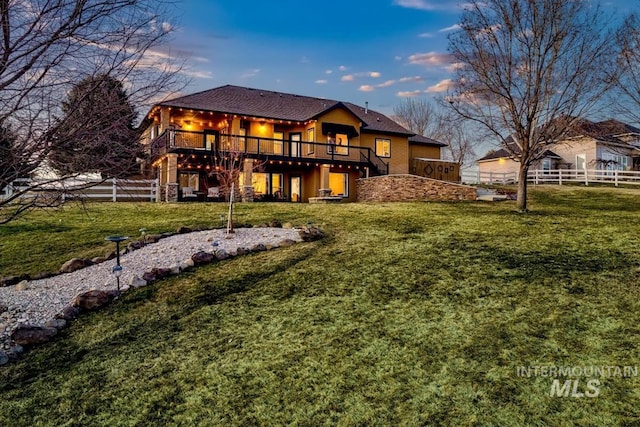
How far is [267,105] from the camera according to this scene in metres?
23.9

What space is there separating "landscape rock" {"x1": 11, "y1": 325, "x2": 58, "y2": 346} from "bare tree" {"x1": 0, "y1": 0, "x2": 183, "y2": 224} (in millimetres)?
1751

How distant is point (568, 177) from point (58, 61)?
33.1 meters

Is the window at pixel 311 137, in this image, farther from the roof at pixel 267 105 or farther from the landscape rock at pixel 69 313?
the landscape rock at pixel 69 313

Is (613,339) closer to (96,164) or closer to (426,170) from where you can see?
(96,164)

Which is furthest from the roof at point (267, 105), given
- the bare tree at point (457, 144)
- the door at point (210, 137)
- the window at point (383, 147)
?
the bare tree at point (457, 144)

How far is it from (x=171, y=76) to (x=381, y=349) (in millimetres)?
3656

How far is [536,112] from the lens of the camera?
12.2 meters

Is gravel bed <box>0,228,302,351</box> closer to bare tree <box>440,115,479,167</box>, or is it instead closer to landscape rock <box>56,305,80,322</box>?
landscape rock <box>56,305,80,322</box>

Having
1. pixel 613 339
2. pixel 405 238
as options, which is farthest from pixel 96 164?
pixel 405 238

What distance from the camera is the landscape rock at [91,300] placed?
18.6ft

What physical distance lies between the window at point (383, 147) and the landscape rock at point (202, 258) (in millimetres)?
20006

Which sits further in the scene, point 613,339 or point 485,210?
point 485,210

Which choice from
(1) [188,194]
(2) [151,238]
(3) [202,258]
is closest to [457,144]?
(1) [188,194]

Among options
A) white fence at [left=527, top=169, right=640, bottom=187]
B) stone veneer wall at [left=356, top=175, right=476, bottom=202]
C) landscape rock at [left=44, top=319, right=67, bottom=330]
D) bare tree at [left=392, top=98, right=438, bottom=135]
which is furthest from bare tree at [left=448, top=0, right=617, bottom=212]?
bare tree at [left=392, top=98, right=438, bottom=135]
